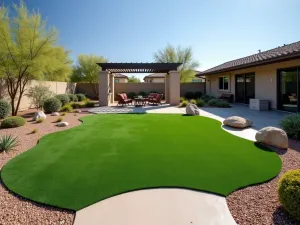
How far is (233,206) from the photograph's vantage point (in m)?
3.15

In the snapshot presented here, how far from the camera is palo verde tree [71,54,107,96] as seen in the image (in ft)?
89.0

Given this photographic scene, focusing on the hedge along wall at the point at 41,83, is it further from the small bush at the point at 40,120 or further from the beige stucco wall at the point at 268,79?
the beige stucco wall at the point at 268,79

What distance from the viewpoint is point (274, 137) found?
609 centimetres

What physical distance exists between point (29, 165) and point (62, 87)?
17761mm

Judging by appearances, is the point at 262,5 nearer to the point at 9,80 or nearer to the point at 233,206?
the point at 233,206

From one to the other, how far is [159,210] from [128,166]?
175 cm

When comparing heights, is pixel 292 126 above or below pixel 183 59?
below

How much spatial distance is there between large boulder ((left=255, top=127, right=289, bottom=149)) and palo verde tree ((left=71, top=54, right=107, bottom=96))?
22.9 meters

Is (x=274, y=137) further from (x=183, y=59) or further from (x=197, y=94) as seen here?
(x=183, y=59)

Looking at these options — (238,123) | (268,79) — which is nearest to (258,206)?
(238,123)

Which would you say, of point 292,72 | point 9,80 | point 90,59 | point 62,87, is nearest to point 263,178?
point 292,72

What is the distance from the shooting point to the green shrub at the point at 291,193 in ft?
8.91

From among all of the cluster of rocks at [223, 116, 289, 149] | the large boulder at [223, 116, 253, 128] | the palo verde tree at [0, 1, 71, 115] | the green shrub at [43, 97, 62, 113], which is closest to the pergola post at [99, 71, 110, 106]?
the green shrub at [43, 97, 62, 113]

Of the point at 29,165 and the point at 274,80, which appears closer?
the point at 29,165
